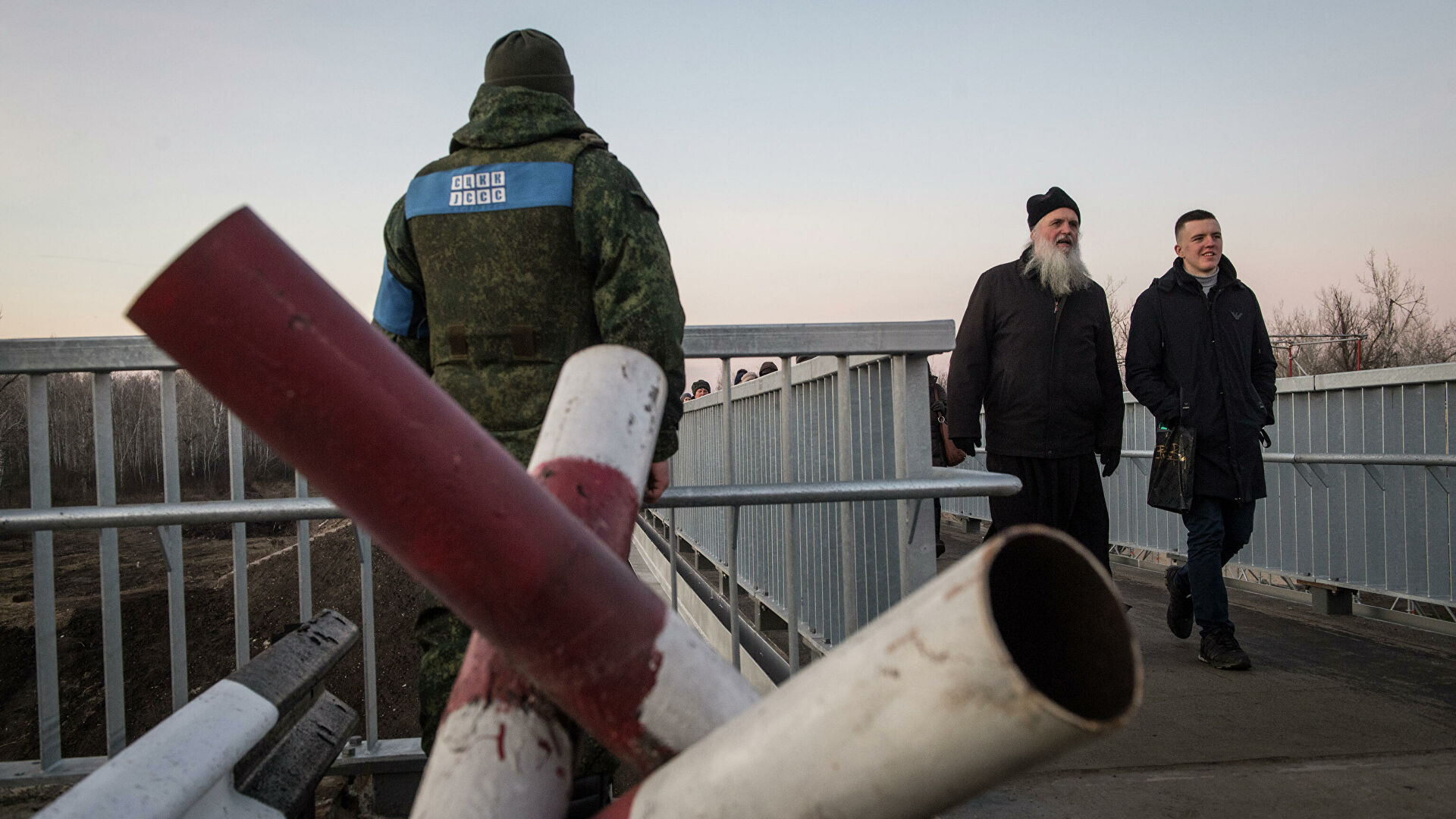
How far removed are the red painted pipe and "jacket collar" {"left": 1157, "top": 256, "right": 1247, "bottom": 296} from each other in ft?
16.1

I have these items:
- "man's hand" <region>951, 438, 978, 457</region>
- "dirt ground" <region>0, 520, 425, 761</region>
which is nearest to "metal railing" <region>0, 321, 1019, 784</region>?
"man's hand" <region>951, 438, 978, 457</region>

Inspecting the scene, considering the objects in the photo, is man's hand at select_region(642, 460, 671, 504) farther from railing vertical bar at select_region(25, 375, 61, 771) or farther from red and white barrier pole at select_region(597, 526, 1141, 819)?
railing vertical bar at select_region(25, 375, 61, 771)

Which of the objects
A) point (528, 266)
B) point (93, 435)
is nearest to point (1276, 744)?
point (528, 266)

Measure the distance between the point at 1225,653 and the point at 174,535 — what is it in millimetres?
4858

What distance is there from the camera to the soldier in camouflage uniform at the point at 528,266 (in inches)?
85.6

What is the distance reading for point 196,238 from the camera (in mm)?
650

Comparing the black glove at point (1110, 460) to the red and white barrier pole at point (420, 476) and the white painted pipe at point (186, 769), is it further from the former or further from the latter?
the red and white barrier pole at point (420, 476)

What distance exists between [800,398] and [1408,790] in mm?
2882

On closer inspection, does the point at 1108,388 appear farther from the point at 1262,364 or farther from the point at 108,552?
the point at 108,552

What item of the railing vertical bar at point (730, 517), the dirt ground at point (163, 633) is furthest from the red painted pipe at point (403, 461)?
the dirt ground at point (163, 633)

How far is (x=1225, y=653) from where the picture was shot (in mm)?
4699

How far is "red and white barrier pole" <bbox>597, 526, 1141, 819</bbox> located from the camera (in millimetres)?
557

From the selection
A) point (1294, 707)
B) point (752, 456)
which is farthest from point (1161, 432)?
point (752, 456)

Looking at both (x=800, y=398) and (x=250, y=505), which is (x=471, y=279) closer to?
(x=250, y=505)
